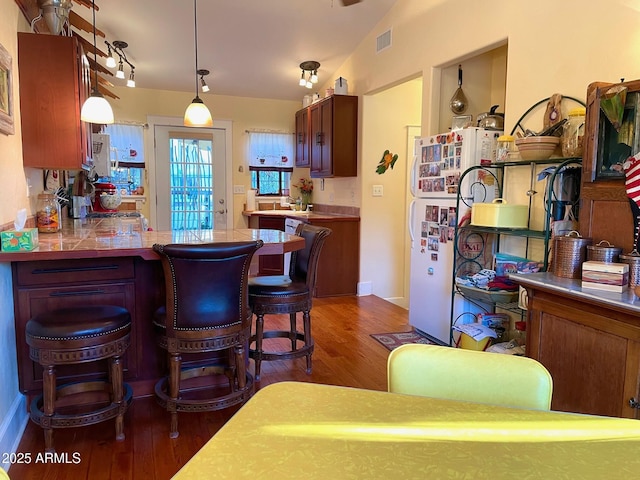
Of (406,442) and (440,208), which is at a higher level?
(440,208)

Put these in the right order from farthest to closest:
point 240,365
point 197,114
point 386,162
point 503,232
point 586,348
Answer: point 386,162 < point 197,114 < point 503,232 < point 240,365 < point 586,348

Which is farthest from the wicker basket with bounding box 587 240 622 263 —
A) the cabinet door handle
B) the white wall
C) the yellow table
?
the white wall

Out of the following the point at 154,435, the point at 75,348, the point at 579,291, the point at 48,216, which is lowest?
the point at 154,435

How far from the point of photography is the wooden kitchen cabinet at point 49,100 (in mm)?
2607

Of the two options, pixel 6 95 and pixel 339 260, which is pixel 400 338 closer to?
pixel 339 260

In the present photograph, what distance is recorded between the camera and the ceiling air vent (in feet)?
14.8

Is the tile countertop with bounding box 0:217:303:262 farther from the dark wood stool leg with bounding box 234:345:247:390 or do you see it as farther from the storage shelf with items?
the storage shelf with items

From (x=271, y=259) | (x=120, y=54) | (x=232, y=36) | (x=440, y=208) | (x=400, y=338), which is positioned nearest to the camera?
(x=440, y=208)

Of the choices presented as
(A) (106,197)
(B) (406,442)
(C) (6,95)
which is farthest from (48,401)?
(A) (106,197)

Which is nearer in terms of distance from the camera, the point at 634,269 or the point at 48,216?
the point at 634,269

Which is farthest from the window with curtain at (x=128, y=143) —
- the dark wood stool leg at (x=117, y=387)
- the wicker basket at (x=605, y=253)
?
the wicker basket at (x=605, y=253)

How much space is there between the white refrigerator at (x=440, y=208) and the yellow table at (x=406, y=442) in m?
2.47

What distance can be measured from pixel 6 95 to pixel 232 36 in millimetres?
2986

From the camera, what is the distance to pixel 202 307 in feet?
6.98
